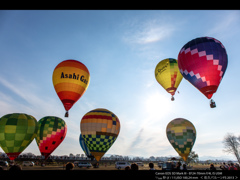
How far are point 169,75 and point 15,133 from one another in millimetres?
24808

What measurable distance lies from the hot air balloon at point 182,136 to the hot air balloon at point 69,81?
54.5ft

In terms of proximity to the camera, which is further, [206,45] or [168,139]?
[168,139]

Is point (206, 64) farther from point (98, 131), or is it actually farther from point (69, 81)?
point (69, 81)

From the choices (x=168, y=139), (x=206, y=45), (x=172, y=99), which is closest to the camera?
(x=206, y=45)

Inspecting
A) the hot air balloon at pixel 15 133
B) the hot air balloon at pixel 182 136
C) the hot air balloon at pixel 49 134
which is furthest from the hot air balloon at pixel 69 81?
the hot air balloon at pixel 182 136

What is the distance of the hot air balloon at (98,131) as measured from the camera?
76.2 ft

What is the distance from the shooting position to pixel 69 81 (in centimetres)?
2344

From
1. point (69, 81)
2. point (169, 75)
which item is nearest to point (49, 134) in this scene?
point (69, 81)

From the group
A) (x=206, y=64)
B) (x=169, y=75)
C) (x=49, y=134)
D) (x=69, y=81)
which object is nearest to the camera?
(x=206, y=64)

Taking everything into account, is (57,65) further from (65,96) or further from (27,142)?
(27,142)

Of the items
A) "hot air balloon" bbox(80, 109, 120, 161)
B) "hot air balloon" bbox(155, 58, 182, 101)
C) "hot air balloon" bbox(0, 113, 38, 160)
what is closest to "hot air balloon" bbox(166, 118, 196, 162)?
"hot air balloon" bbox(155, 58, 182, 101)
